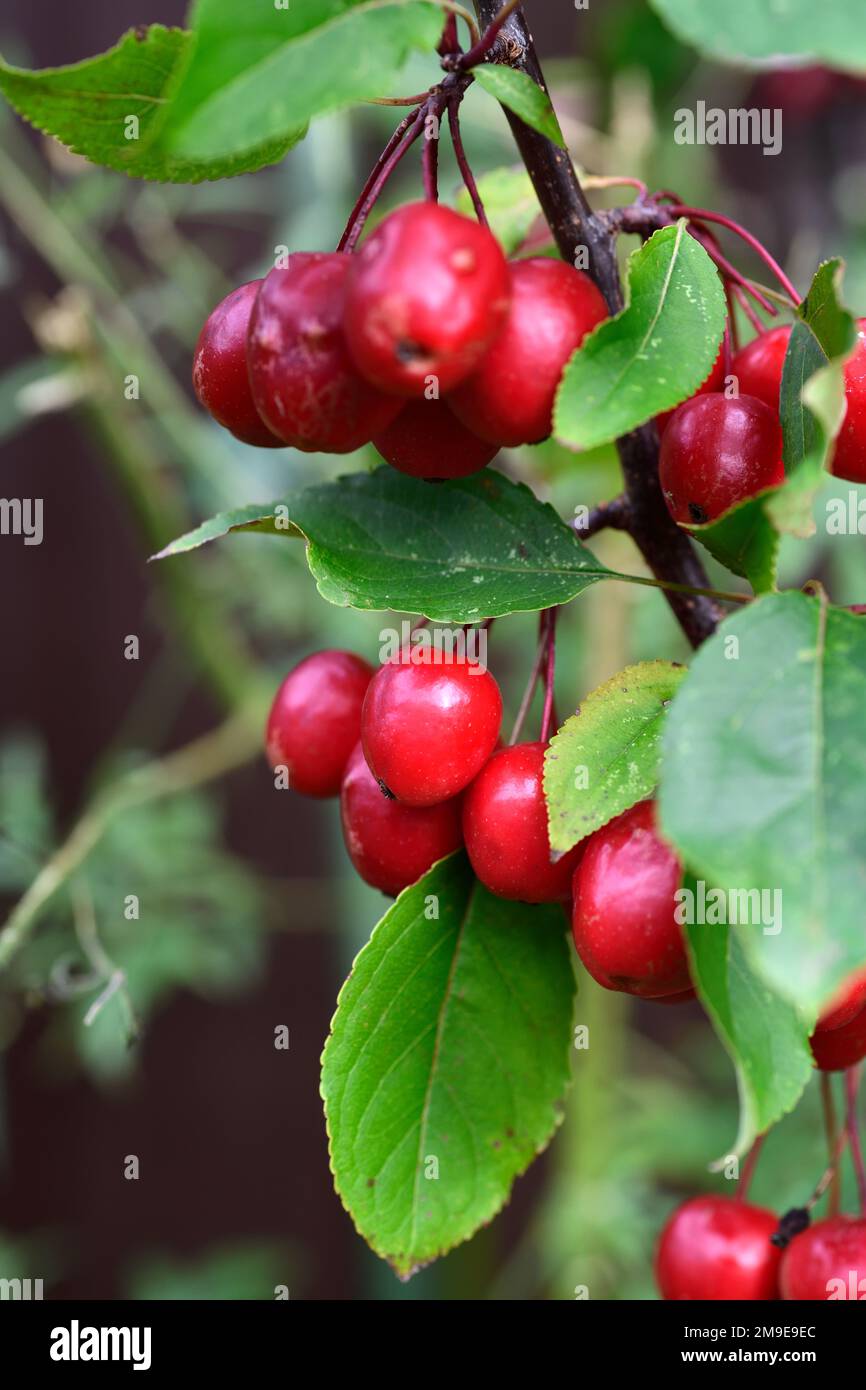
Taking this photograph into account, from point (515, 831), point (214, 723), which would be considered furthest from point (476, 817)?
point (214, 723)

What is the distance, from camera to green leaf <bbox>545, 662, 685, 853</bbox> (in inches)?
18.9

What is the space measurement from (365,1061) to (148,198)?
116 centimetres

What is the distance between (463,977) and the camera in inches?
23.7

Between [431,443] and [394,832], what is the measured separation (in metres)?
0.18

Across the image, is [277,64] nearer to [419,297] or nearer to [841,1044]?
[419,297]

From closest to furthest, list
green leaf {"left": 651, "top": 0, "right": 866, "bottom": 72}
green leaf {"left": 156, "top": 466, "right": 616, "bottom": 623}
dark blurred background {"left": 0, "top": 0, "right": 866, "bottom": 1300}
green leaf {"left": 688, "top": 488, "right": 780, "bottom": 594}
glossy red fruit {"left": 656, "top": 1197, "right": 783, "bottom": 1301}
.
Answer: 1. green leaf {"left": 651, "top": 0, "right": 866, "bottom": 72}
2. green leaf {"left": 688, "top": 488, "right": 780, "bottom": 594}
3. green leaf {"left": 156, "top": 466, "right": 616, "bottom": 623}
4. glossy red fruit {"left": 656, "top": 1197, "right": 783, "bottom": 1301}
5. dark blurred background {"left": 0, "top": 0, "right": 866, "bottom": 1300}

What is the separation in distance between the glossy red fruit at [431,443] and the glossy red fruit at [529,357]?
3 cm

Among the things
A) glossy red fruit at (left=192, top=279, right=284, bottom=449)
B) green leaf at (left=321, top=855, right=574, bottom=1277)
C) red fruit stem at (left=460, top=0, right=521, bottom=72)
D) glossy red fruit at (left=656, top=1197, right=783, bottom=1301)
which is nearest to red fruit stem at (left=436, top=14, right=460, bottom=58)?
red fruit stem at (left=460, top=0, right=521, bottom=72)

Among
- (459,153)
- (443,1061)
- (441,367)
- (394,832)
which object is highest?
(459,153)

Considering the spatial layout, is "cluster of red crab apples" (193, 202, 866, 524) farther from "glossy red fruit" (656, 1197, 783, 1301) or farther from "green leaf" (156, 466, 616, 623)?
"glossy red fruit" (656, 1197, 783, 1301)

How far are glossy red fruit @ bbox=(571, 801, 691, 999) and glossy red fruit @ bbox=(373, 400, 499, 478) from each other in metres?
0.16

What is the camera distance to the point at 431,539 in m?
0.59

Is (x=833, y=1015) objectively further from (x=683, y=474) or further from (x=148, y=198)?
(x=148, y=198)
